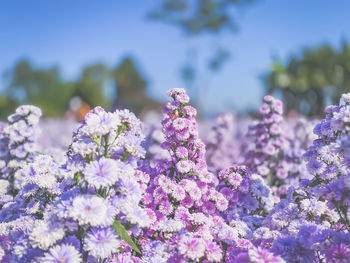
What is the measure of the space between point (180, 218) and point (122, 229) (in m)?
0.75

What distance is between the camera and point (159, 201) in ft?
10.2

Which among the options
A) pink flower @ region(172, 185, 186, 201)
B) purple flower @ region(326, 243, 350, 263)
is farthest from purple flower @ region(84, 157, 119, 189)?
purple flower @ region(326, 243, 350, 263)

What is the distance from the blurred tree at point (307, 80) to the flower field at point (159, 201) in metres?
16.1

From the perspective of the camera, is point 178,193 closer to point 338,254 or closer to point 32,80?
point 338,254

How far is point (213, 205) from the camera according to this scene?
3330mm

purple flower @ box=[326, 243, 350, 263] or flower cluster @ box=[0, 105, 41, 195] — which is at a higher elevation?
→ flower cluster @ box=[0, 105, 41, 195]

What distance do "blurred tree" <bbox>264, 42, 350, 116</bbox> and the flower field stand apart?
633 inches

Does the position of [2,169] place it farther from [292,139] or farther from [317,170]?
[292,139]

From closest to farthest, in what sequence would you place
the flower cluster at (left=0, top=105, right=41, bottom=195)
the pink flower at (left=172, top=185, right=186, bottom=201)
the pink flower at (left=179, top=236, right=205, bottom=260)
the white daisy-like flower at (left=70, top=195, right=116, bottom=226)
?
the white daisy-like flower at (left=70, top=195, right=116, bottom=226) < the pink flower at (left=179, top=236, right=205, bottom=260) < the pink flower at (left=172, top=185, right=186, bottom=201) < the flower cluster at (left=0, top=105, right=41, bottom=195)

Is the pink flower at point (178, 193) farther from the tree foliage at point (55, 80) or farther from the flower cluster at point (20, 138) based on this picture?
the tree foliage at point (55, 80)

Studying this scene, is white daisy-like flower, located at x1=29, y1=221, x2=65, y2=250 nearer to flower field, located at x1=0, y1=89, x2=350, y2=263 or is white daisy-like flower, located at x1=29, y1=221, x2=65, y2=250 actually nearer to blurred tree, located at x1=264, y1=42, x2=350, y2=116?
flower field, located at x1=0, y1=89, x2=350, y2=263

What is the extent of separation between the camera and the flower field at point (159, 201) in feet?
7.27

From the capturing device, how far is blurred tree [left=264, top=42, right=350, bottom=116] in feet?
63.8

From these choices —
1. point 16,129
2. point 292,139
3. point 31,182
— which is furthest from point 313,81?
point 31,182
